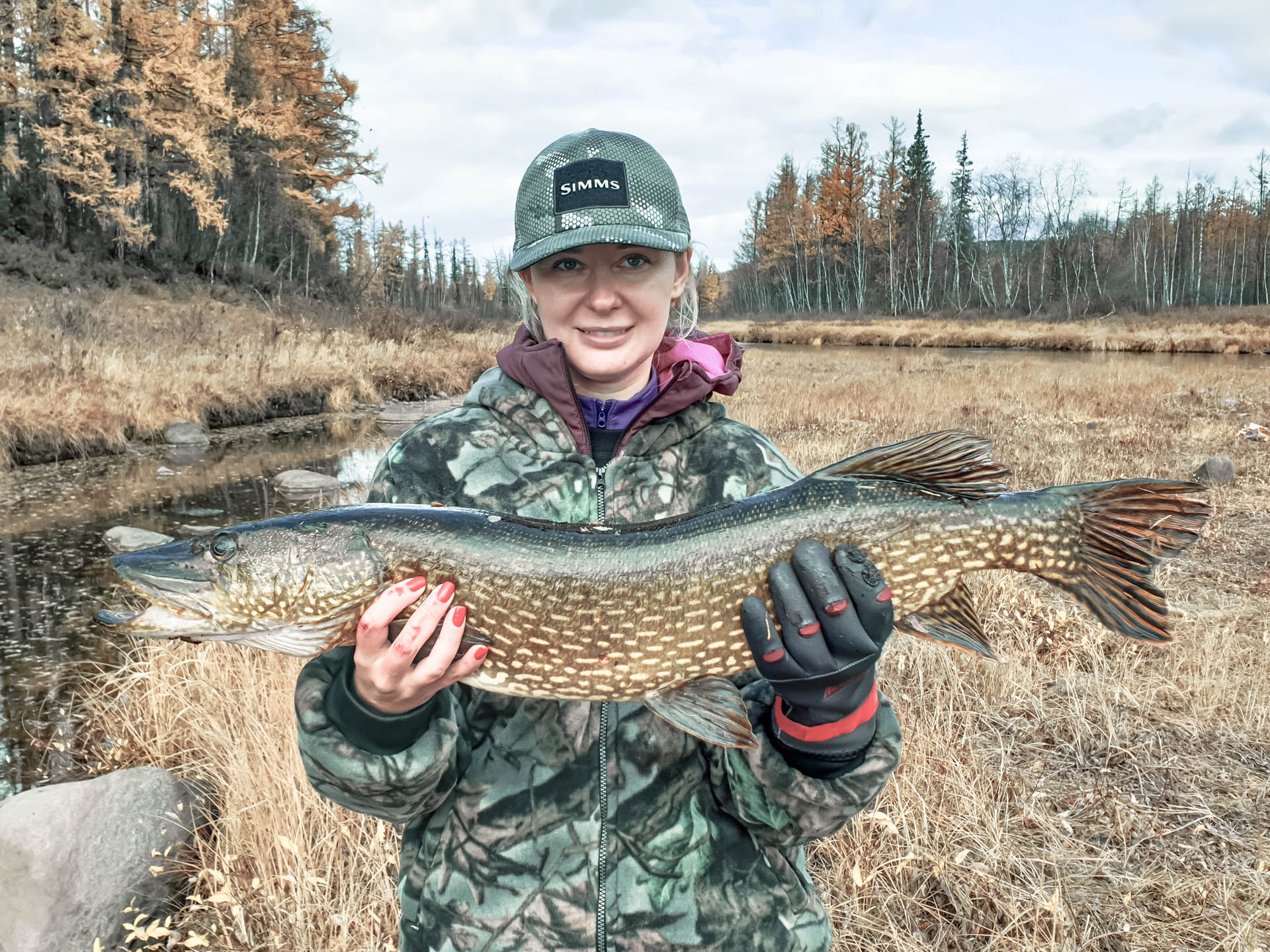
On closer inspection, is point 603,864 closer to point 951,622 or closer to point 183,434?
point 951,622

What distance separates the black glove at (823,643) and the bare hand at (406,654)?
2.12 feet

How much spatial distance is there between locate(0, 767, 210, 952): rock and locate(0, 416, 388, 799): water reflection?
1282 mm

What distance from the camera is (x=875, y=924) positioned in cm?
267

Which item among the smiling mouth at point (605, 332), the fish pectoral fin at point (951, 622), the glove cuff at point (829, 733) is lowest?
the glove cuff at point (829, 733)

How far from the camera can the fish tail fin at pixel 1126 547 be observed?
1801mm

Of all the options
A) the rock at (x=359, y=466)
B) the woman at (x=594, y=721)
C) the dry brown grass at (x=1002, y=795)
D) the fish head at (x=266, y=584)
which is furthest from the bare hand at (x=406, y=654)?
the rock at (x=359, y=466)

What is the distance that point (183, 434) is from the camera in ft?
38.9

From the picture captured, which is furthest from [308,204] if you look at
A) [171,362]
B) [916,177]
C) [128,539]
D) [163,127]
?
[916,177]

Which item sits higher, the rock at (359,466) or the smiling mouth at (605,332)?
the smiling mouth at (605,332)

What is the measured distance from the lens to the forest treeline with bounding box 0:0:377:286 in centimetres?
2288

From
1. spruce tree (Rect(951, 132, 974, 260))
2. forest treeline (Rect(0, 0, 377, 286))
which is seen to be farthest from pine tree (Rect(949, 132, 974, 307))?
forest treeline (Rect(0, 0, 377, 286))

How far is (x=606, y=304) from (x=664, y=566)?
70 cm

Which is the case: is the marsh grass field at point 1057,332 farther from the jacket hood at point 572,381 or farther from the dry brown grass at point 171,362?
the jacket hood at point 572,381

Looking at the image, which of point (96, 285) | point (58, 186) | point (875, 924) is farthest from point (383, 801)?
point (58, 186)
